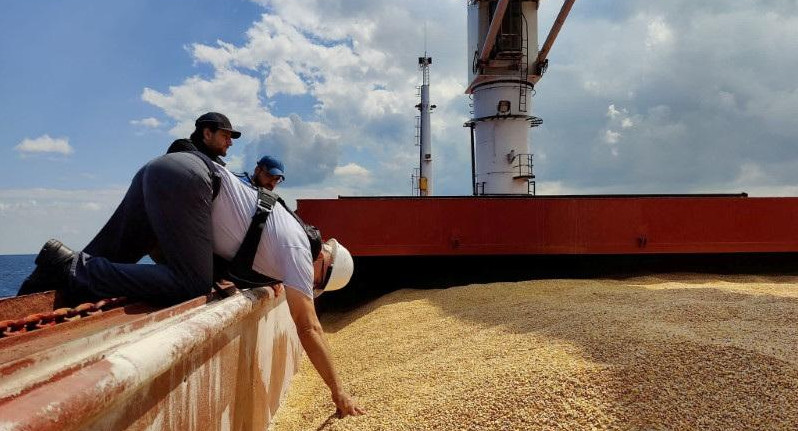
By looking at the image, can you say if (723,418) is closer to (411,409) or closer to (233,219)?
(411,409)

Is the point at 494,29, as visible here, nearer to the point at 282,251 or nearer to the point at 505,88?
the point at 505,88

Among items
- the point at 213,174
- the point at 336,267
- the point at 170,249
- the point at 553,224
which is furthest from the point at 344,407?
the point at 553,224

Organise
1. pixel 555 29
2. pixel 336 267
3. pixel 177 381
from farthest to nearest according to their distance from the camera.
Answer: pixel 555 29 < pixel 336 267 < pixel 177 381

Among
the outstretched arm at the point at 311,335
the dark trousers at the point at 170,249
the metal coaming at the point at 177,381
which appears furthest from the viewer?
the outstretched arm at the point at 311,335

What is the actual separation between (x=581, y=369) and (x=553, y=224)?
4.10 m

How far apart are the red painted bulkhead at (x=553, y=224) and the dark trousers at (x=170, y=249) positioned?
3.88 metres

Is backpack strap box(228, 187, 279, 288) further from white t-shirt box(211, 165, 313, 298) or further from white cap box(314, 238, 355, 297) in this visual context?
white cap box(314, 238, 355, 297)

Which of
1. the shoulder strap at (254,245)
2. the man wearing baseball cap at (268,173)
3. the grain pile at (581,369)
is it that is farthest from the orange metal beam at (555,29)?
the shoulder strap at (254,245)

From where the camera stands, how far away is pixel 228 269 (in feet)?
8.00

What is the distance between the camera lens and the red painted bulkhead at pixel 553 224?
608 cm

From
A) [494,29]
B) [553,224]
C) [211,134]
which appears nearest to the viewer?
[211,134]

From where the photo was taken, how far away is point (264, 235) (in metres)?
2.30

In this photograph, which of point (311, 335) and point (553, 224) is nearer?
point (311, 335)

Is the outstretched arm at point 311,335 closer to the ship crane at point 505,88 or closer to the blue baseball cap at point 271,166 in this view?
the blue baseball cap at point 271,166
